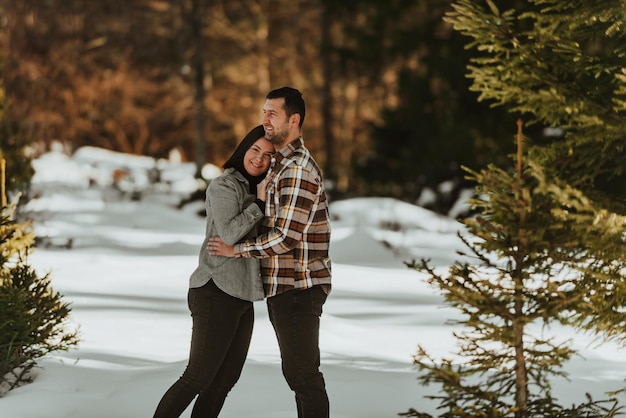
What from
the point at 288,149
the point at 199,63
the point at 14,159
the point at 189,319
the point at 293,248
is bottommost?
the point at 293,248

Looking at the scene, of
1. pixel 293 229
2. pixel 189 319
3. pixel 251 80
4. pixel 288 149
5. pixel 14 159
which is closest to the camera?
pixel 293 229

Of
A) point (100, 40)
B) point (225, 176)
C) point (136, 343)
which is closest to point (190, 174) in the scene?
point (100, 40)

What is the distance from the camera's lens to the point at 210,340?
5035mm

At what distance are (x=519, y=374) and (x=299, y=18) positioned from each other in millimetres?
33861

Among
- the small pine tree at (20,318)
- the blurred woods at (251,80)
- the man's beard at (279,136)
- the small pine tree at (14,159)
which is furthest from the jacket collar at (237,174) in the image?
the blurred woods at (251,80)

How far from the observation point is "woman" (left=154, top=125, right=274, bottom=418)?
4973mm

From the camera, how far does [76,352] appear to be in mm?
8227

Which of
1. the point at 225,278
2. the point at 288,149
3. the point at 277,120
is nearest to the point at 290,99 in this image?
the point at 277,120

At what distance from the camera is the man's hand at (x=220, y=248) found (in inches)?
195

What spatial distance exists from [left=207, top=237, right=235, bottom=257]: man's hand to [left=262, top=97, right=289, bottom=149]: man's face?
0.51 m

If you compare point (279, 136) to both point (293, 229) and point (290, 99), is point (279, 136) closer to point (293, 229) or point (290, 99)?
point (290, 99)

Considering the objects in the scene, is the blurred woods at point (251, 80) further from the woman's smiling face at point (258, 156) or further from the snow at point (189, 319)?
the woman's smiling face at point (258, 156)

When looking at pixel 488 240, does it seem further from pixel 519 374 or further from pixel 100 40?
pixel 100 40

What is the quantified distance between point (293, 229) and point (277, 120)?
0.50 m
